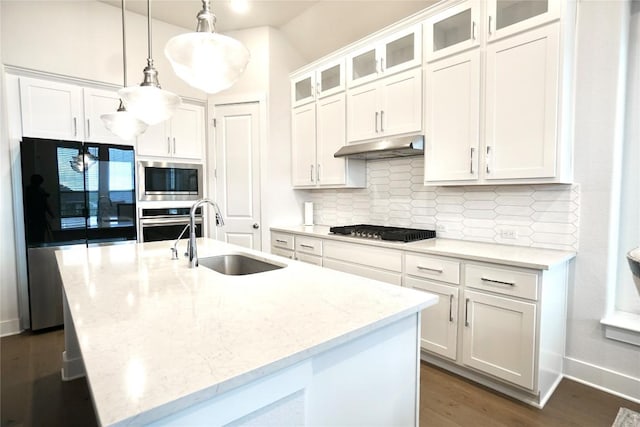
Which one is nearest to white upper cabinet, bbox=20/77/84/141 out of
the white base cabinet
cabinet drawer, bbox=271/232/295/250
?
cabinet drawer, bbox=271/232/295/250

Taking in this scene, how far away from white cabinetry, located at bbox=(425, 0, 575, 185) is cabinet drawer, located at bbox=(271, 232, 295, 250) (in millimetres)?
1666

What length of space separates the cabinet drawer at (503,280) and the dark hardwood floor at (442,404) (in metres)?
0.68

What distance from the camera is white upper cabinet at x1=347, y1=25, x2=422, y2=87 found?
8.90 ft

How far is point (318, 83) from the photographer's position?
3.67 metres

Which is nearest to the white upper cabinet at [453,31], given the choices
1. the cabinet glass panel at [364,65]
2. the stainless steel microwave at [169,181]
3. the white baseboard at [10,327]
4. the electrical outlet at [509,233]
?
the cabinet glass panel at [364,65]

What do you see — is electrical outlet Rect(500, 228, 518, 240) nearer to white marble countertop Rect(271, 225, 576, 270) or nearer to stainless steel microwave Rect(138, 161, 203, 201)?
white marble countertop Rect(271, 225, 576, 270)

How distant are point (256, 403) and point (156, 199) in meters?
3.42

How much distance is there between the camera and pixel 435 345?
241 cm

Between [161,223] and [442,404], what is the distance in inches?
128

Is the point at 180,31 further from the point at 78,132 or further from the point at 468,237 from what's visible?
the point at 468,237

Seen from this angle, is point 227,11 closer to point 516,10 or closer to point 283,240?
point 283,240

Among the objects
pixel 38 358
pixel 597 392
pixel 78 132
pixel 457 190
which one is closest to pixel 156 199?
pixel 78 132

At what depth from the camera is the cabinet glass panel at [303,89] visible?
12.6 ft

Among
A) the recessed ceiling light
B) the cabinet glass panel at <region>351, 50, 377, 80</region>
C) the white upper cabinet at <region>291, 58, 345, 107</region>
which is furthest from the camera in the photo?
the white upper cabinet at <region>291, 58, 345, 107</region>
